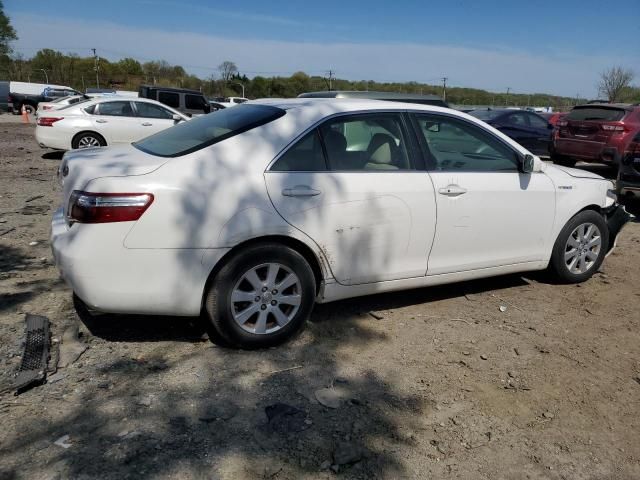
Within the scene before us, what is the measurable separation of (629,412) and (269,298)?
7.11 feet

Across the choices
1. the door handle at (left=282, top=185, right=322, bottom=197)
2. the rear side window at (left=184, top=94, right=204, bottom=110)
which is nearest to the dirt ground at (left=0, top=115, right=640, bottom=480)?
the door handle at (left=282, top=185, right=322, bottom=197)

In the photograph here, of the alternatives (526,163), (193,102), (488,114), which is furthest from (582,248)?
(193,102)

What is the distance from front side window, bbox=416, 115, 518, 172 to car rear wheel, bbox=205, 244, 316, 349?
1325 mm

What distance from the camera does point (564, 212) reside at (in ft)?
15.0

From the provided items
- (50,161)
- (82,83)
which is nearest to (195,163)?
(50,161)

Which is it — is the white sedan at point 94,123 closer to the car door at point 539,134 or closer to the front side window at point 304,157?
the front side window at point 304,157

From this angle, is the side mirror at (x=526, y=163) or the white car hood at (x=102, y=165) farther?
the side mirror at (x=526, y=163)

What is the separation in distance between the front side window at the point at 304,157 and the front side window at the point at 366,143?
6cm

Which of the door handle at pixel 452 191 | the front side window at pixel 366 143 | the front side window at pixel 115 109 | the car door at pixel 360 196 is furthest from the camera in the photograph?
the front side window at pixel 115 109

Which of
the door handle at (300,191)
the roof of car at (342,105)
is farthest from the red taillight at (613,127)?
the door handle at (300,191)

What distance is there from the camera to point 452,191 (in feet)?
12.9

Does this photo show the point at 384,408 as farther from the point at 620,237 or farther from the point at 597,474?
the point at 620,237

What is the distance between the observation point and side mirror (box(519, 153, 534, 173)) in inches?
168

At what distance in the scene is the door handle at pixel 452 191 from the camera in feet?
12.8
